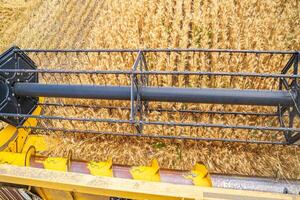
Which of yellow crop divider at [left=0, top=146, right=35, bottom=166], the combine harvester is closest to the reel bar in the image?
the combine harvester

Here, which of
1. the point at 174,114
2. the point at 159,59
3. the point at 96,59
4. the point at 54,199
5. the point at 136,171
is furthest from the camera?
the point at 96,59

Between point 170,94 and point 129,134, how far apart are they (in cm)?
54

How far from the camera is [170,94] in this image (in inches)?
116

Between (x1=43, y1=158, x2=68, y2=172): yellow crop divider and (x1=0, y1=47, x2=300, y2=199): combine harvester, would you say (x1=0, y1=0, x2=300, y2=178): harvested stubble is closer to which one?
(x1=0, y1=47, x2=300, y2=199): combine harvester

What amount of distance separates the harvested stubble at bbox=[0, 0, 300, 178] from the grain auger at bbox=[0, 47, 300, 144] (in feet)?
0.08

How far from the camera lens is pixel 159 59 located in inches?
158

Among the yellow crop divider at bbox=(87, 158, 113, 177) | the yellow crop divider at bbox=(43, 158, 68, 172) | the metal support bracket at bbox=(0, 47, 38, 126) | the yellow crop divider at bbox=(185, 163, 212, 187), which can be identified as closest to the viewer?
the yellow crop divider at bbox=(185, 163, 212, 187)

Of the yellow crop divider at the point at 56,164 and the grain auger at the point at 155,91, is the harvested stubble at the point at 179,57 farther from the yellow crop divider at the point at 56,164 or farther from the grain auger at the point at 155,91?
the yellow crop divider at the point at 56,164

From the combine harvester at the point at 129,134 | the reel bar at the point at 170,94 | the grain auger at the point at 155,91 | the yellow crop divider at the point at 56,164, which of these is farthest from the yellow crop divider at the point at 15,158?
the reel bar at the point at 170,94

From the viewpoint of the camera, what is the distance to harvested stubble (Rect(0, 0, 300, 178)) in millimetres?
3281

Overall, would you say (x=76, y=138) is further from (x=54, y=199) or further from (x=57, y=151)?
(x=54, y=199)

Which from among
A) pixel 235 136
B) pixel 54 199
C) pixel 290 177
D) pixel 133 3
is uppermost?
pixel 133 3

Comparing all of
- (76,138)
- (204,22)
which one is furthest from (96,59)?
(204,22)

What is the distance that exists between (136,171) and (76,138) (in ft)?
3.36
